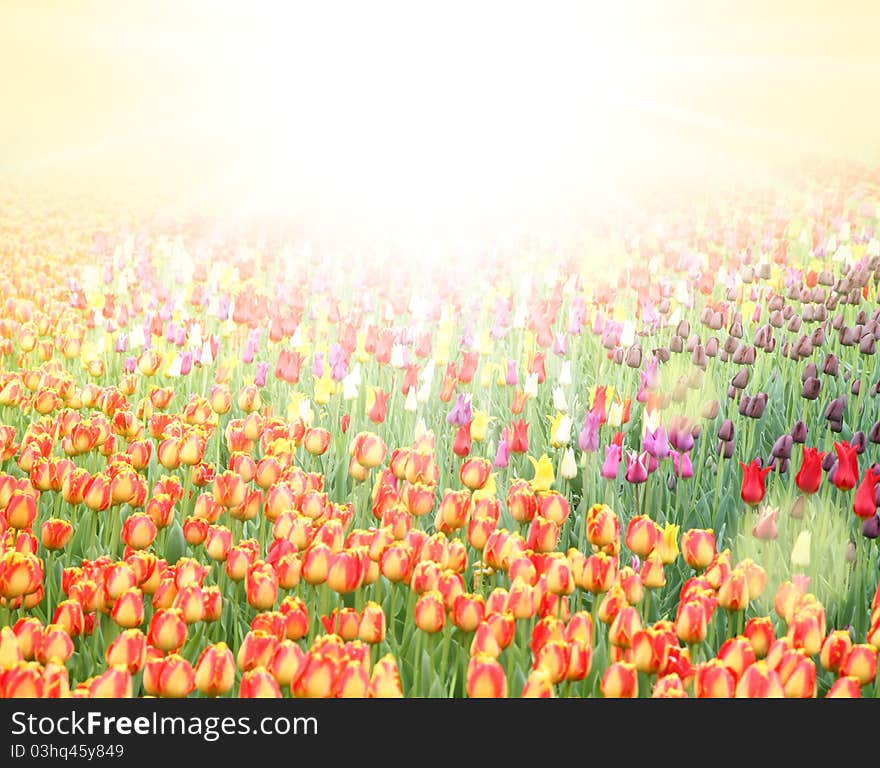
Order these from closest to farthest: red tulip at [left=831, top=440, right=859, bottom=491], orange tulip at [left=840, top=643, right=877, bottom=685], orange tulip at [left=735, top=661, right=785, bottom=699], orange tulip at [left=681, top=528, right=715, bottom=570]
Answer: orange tulip at [left=735, top=661, right=785, bottom=699]
orange tulip at [left=840, top=643, right=877, bottom=685]
orange tulip at [left=681, top=528, right=715, bottom=570]
red tulip at [left=831, top=440, right=859, bottom=491]

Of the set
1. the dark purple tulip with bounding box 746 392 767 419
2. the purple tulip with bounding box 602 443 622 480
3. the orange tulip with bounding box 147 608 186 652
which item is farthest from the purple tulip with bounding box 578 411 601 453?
the orange tulip with bounding box 147 608 186 652

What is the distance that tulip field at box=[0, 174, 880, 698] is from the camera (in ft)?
4.14

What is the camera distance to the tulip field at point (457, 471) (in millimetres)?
1262

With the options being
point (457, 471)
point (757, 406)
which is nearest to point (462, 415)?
point (457, 471)

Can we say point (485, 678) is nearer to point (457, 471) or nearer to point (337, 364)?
point (457, 471)

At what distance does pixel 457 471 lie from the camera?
2230 mm

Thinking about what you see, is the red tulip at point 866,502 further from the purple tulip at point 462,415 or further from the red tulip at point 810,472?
the purple tulip at point 462,415

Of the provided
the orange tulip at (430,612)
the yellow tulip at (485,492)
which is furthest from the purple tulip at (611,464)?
the orange tulip at (430,612)

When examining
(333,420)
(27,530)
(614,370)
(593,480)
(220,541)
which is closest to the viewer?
(220,541)

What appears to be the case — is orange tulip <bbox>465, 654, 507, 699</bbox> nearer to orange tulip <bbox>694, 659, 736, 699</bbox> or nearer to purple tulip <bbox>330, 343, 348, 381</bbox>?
orange tulip <bbox>694, 659, 736, 699</bbox>
